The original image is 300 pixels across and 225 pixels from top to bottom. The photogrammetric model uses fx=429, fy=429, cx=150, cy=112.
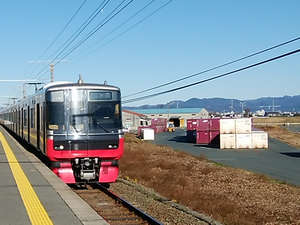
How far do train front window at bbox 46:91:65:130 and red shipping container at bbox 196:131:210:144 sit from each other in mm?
36996

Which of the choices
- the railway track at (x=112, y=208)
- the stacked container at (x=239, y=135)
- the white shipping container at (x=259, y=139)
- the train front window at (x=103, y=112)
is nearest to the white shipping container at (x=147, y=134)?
the stacked container at (x=239, y=135)

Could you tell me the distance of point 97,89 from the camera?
12.4m

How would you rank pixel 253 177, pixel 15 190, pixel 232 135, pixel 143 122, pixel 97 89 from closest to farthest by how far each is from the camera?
pixel 15 190 → pixel 97 89 → pixel 253 177 → pixel 232 135 → pixel 143 122

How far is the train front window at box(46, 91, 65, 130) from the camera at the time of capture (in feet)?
39.9

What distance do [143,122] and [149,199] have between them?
3527 inches

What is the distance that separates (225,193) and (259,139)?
92.6ft

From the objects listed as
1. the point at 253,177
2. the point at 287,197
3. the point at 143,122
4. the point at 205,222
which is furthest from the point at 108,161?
the point at 143,122

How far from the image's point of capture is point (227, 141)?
42.5 metres

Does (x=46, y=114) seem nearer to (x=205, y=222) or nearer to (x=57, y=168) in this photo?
(x=57, y=168)

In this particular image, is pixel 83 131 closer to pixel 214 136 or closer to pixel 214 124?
pixel 214 124

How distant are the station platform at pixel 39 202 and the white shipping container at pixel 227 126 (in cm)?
3172

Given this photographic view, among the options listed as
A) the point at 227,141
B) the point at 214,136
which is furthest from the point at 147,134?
the point at 227,141

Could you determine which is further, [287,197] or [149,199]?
[287,197]

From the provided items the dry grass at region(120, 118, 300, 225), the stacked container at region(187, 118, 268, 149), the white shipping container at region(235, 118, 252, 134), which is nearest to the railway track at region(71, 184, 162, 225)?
the dry grass at region(120, 118, 300, 225)
